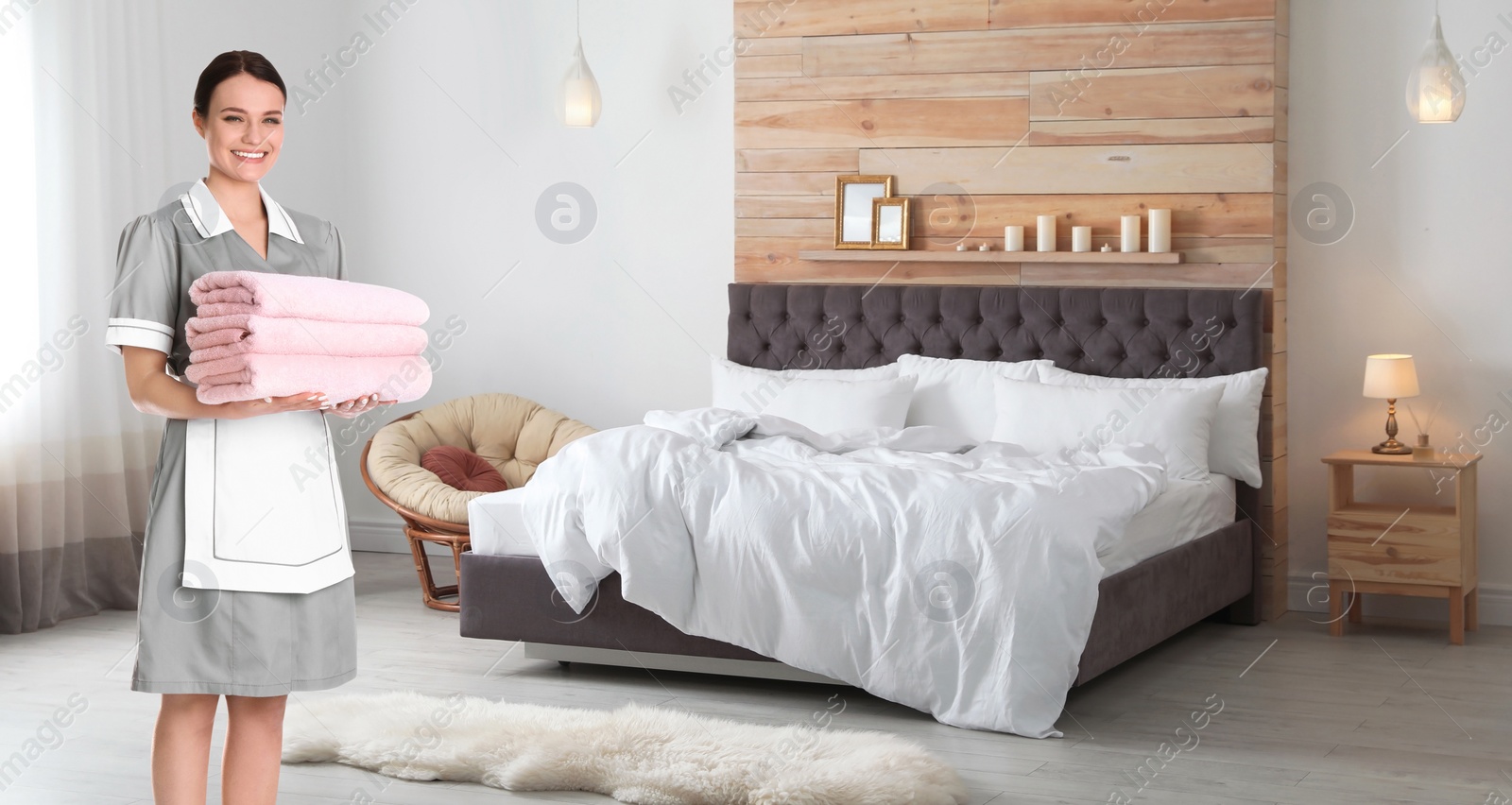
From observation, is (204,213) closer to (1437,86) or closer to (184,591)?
(184,591)

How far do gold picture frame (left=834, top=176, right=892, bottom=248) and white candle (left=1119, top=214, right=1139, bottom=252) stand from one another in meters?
0.93

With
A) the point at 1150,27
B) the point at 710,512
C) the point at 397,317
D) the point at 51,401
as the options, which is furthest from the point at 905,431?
the point at 51,401

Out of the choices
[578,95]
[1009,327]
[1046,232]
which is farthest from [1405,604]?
[578,95]

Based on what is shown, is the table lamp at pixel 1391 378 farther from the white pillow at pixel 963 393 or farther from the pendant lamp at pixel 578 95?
the pendant lamp at pixel 578 95

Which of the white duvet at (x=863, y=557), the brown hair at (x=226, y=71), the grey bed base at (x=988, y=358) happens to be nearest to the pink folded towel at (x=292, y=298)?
the brown hair at (x=226, y=71)

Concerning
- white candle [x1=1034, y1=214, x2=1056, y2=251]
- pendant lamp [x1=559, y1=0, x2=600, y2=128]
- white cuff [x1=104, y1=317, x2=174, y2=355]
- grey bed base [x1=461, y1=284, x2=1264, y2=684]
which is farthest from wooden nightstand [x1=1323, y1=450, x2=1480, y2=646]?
white cuff [x1=104, y1=317, x2=174, y2=355]

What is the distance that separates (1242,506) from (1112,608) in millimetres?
1440

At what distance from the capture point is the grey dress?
1895mm

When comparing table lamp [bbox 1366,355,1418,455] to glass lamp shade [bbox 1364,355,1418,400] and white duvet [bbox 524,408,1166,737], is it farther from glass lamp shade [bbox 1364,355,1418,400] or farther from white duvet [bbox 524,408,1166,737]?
white duvet [bbox 524,408,1166,737]

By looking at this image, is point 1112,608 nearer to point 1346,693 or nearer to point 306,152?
point 1346,693

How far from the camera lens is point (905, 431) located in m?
4.55

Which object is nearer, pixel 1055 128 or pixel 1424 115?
pixel 1424 115

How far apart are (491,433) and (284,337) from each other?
3913 millimetres

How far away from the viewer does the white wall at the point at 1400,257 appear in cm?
476
